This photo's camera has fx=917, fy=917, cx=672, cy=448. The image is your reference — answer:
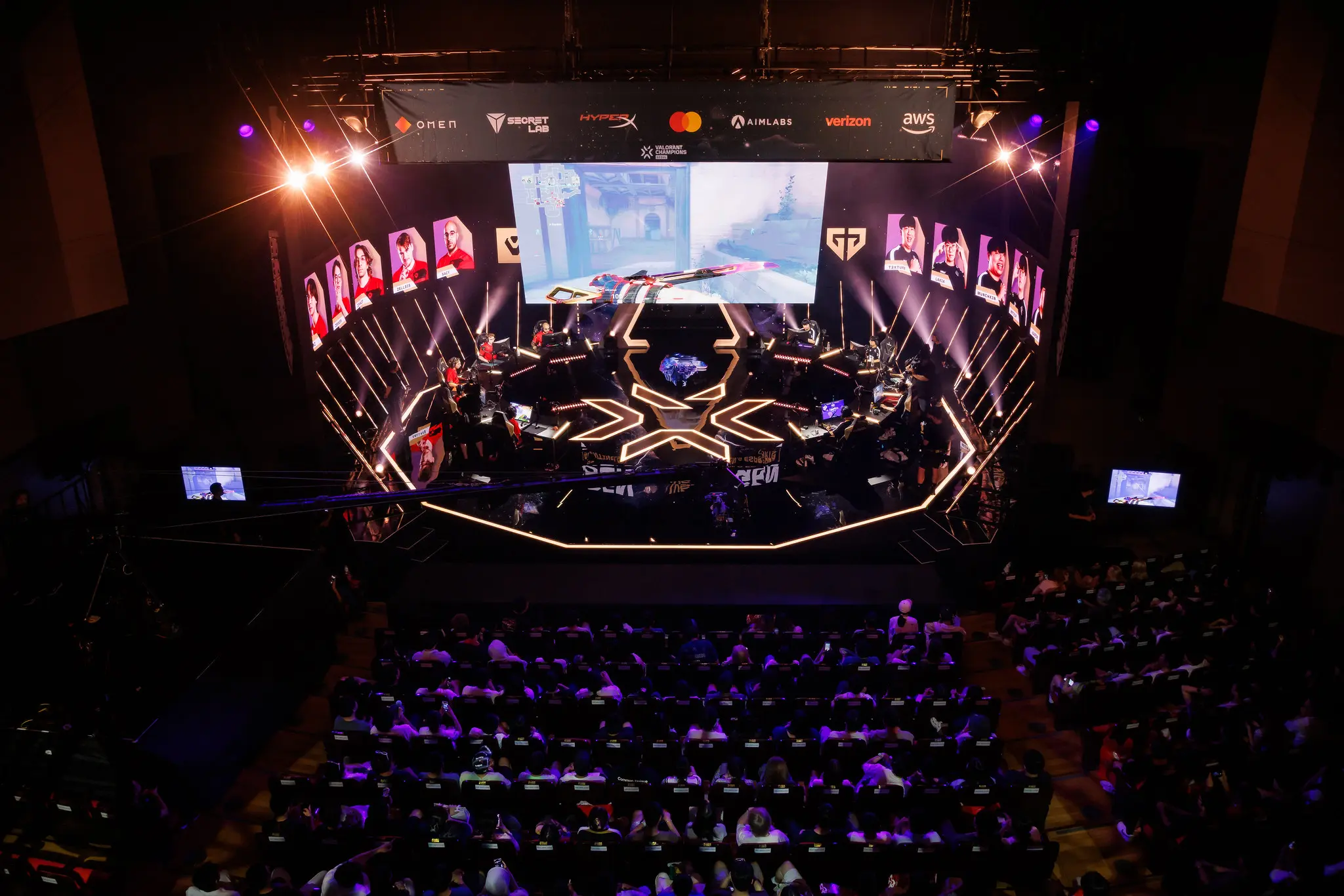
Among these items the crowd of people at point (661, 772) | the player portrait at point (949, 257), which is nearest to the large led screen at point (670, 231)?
the player portrait at point (949, 257)

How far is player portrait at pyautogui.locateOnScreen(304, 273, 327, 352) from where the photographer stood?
1165cm

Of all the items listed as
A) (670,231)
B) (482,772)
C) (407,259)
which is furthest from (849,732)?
(407,259)

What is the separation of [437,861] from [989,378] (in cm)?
1105

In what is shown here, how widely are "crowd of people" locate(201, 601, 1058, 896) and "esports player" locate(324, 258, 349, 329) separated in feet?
18.5

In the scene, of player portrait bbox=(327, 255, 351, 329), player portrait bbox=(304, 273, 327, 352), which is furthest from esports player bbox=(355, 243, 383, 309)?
player portrait bbox=(304, 273, 327, 352)

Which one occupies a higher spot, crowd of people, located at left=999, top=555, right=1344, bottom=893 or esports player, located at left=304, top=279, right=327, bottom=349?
esports player, located at left=304, top=279, right=327, bottom=349

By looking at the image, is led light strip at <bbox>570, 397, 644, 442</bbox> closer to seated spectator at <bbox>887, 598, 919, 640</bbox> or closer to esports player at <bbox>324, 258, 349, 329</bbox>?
esports player at <bbox>324, 258, 349, 329</bbox>

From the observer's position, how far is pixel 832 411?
44.9 ft

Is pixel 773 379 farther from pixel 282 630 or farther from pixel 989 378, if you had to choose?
pixel 282 630

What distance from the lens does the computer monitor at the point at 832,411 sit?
13648 millimetres

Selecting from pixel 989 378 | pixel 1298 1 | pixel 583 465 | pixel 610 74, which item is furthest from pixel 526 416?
pixel 1298 1

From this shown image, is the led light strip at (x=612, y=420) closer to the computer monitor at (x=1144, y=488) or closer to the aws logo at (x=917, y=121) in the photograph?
the aws logo at (x=917, y=121)

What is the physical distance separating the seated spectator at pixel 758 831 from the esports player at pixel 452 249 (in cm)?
1232

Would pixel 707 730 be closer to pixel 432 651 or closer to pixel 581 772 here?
pixel 581 772
